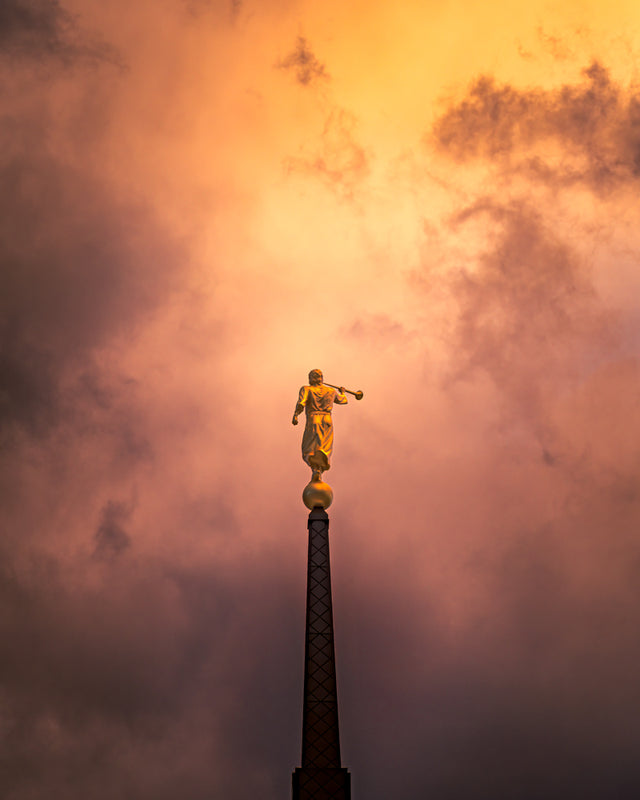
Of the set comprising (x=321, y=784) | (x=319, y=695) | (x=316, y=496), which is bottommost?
(x=321, y=784)

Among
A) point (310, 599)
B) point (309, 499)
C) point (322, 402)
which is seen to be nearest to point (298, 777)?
point (310, 599)

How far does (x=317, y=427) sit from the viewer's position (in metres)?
24.5

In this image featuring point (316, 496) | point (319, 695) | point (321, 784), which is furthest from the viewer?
point (316, 496)

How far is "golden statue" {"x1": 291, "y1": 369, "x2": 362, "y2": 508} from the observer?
23.8m

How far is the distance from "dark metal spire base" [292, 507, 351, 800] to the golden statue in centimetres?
53

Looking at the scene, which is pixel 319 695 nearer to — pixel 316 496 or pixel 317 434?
pixel 316 496

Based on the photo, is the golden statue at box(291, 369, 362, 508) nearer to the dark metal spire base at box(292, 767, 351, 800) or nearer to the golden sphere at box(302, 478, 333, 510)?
the golden sphere at box(302, 478, 333, 510)

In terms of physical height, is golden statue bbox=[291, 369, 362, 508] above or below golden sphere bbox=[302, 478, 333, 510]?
above

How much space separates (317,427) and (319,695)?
311 inches

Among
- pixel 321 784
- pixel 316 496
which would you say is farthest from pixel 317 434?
pixel 321 784

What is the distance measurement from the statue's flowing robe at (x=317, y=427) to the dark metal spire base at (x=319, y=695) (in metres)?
1.54

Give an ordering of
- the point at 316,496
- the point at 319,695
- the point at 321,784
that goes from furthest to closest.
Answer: the point at 316,496 < the point at 319,695 < the point at 321,784

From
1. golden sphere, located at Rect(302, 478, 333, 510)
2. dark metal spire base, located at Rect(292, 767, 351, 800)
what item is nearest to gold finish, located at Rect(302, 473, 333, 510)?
golden sphere, located at Rect(302, 478, 333, 510)

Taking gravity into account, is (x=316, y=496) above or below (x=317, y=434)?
below
